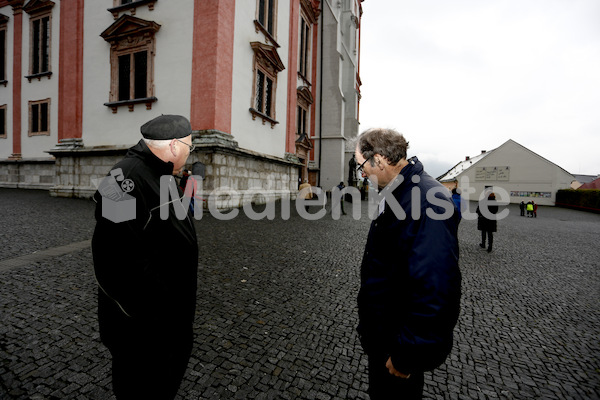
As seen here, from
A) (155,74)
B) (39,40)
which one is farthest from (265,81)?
(39,40)

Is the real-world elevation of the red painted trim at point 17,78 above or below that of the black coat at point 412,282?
above

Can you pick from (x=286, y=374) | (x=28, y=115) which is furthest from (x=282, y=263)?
(x=28, y=115)

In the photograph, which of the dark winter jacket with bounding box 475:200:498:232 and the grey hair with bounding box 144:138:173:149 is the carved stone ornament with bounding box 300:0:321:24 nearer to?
the dark winter jacket with bounding box 475:200:498:232

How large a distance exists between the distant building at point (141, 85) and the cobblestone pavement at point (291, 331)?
728cm

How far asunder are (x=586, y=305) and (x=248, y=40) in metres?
14.6

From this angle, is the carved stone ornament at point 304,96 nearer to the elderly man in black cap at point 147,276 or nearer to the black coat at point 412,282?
the elderly man in black cap at point 147,276

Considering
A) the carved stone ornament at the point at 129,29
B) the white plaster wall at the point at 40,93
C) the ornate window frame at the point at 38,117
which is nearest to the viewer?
the carved stone ornament at the point at 129,29

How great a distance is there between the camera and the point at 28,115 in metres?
17.8

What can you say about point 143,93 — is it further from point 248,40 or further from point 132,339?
point 132,339

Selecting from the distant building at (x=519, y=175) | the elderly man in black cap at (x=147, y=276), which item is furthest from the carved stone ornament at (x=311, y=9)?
the distant building at (x=519, y=175)

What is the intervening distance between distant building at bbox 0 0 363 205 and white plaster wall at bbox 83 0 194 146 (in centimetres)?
5

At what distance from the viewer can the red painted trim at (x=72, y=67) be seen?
14.2 metres

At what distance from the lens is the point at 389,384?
60.1 inches

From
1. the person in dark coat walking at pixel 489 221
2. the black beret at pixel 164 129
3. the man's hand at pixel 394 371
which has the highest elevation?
the black beret at pixel 164 129
